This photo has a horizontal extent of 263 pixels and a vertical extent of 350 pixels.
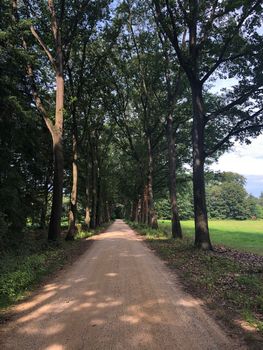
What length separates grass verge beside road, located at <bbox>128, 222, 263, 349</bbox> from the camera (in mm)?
5680

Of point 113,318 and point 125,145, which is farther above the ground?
point 125,145

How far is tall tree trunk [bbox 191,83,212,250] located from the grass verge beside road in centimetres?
168

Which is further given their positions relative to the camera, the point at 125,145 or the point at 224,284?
the point at 125,145

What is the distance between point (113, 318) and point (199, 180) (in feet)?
33.6

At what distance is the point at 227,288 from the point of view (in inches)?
318

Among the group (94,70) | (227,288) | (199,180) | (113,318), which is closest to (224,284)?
(227,288)

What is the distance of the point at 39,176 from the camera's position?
22156mm

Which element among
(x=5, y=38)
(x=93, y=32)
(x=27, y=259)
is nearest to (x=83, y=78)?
(x=93, y=32)

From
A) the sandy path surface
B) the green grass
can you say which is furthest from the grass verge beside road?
the green grass

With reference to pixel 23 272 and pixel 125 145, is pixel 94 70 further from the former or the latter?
pixel 23 272

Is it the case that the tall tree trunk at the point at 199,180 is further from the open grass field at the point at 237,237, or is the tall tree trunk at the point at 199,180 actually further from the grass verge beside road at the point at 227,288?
the open grass field at the point at 237,237

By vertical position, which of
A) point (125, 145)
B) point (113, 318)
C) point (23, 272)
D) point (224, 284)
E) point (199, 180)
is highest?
point (125, 145)

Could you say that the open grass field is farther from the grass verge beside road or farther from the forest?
the grass verge beside road

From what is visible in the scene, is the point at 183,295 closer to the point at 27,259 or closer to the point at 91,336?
the point at 91,336
